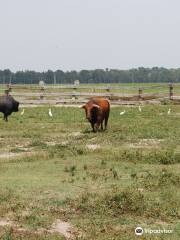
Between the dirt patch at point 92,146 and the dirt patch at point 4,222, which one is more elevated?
the dirt patch at point 4,222

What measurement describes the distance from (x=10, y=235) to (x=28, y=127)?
1291cm

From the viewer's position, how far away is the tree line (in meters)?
67.5

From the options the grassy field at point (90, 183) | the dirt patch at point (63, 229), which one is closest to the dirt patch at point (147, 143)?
the grassy field at point (90, 183)

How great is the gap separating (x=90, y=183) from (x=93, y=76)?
78996mm

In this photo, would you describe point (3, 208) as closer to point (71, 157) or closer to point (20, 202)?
point (20, 202)

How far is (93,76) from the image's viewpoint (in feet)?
290

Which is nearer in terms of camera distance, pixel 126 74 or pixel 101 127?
pixel 101 127

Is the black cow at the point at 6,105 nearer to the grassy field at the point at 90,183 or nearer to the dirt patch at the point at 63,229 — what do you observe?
the grassy field at the point at 90,183

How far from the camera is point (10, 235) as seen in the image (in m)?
6.85

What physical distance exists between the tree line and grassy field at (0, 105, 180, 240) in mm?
44067

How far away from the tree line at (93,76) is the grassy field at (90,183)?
44067 millimetres

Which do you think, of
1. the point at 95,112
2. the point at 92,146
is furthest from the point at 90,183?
the point at 95,112

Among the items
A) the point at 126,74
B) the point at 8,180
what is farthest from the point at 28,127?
the point at 126,74

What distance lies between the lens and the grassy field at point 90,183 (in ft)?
24.3
